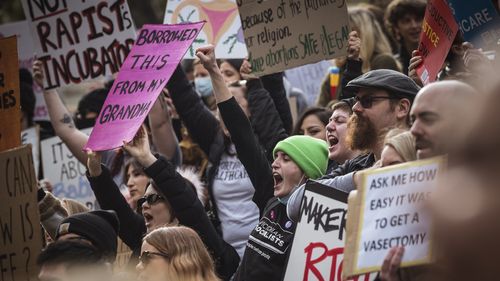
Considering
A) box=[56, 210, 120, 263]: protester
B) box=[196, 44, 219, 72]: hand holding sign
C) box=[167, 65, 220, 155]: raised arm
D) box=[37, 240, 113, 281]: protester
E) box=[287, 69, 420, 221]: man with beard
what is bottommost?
box=[37, 240, 113, 281]: protester

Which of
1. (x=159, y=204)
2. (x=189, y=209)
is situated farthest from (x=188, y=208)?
(x=159, y=204)

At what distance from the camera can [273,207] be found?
6.19m

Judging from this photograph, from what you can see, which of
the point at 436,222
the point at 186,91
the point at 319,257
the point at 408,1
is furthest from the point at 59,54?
the point at 436,222

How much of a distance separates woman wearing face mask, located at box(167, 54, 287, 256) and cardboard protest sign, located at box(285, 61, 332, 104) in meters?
2.18

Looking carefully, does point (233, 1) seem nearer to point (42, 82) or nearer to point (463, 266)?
point (42, 82)

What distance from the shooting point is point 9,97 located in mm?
6355

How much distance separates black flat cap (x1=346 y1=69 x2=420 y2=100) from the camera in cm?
589

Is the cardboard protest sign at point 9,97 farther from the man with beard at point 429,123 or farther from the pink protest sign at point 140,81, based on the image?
the man with beard at point 429,123

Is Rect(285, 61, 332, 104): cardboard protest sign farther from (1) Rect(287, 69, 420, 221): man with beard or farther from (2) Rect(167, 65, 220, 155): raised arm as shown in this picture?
(1) Rect(287, 69, 420, 221): man with beard

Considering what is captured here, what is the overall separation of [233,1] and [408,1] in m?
1.37

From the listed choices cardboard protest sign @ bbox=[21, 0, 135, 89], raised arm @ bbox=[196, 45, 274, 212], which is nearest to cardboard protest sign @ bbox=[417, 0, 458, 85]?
raised arm @ bbox=[196, 45, 274, 212]

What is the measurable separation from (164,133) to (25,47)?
9.90ft

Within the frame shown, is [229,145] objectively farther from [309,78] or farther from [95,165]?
[309,78]

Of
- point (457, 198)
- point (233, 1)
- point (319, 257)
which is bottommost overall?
point (319, 257)
